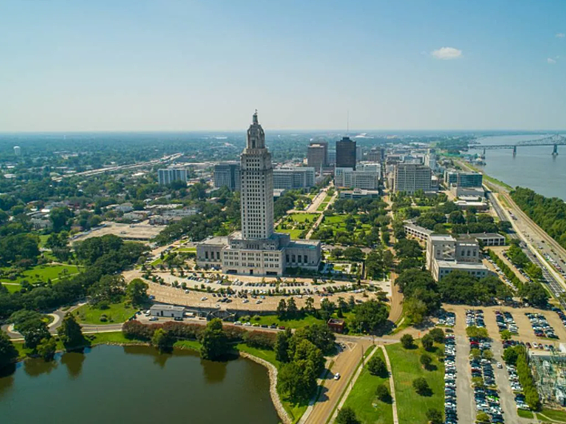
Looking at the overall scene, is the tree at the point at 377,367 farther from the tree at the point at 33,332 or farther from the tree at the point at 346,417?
the tree at the point at 33,332

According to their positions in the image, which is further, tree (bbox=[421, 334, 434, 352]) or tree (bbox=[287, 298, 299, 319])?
tree (bbox=[287, 298, 299, 319])

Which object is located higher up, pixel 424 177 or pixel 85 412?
pixel 424 177

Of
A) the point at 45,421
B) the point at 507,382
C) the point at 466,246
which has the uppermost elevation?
the point at 466,246

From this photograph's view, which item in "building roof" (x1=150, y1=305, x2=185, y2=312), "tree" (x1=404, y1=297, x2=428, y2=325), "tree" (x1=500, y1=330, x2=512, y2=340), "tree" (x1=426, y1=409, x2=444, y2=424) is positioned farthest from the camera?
"building roof" (x1=150, y1=305, x2=185, y2=312)

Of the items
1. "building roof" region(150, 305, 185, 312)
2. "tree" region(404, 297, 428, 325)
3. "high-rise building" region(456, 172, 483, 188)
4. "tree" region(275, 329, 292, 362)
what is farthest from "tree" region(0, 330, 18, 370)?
"high-rise building" region(456, 172, 483, 188)

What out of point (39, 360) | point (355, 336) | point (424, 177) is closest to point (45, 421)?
point (39, 360)

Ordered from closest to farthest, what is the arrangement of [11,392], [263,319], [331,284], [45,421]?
[45,421] < [11,392] < [263,319] < [331,284]

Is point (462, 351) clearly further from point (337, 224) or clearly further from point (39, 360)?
point (337, 224)

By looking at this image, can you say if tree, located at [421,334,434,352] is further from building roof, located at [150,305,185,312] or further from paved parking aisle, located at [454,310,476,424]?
building roof, located at [150,305,185,312]
